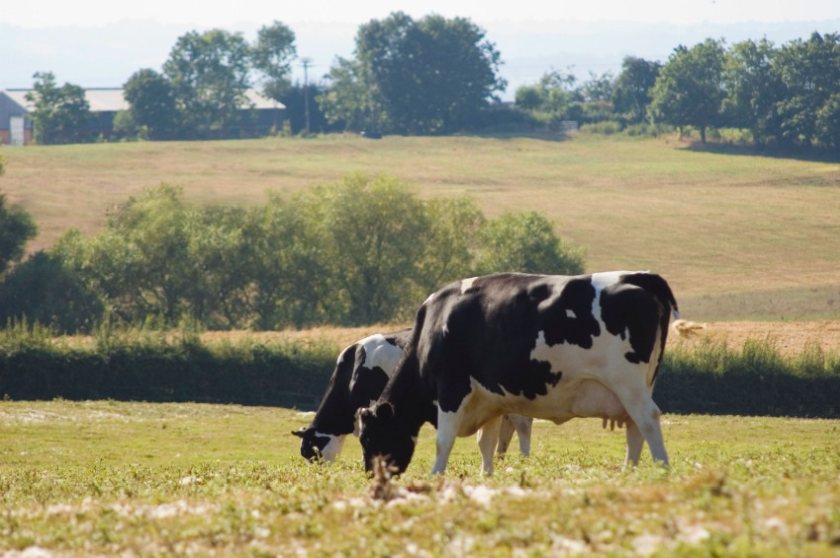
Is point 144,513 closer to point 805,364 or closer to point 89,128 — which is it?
point 805,364

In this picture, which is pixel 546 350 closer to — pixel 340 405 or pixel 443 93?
pixel 340 405

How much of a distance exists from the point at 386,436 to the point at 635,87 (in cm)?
16653

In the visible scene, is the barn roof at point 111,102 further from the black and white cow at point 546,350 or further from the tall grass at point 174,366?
the black and white cow at point 546,350

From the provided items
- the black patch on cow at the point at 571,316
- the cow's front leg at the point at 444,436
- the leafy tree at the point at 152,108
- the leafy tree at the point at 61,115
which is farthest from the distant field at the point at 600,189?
the black patch on cow at the point at 571,316

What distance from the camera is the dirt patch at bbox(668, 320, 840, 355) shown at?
50.2 m

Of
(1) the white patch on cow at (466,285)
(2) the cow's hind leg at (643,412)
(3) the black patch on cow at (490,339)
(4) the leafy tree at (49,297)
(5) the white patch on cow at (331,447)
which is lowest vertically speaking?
(4) the leafy tree at (49,297)

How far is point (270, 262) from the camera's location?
91.3 meters

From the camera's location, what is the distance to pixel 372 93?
179m

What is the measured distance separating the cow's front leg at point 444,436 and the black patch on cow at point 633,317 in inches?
98.7

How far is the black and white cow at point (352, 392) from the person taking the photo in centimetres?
2534

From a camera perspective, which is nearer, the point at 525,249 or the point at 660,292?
the point at 660,292

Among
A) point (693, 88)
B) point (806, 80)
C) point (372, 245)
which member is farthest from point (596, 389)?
point (693, 88)

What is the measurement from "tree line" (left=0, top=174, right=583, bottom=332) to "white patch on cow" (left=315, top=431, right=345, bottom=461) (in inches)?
2469

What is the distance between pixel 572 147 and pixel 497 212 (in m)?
40.2
